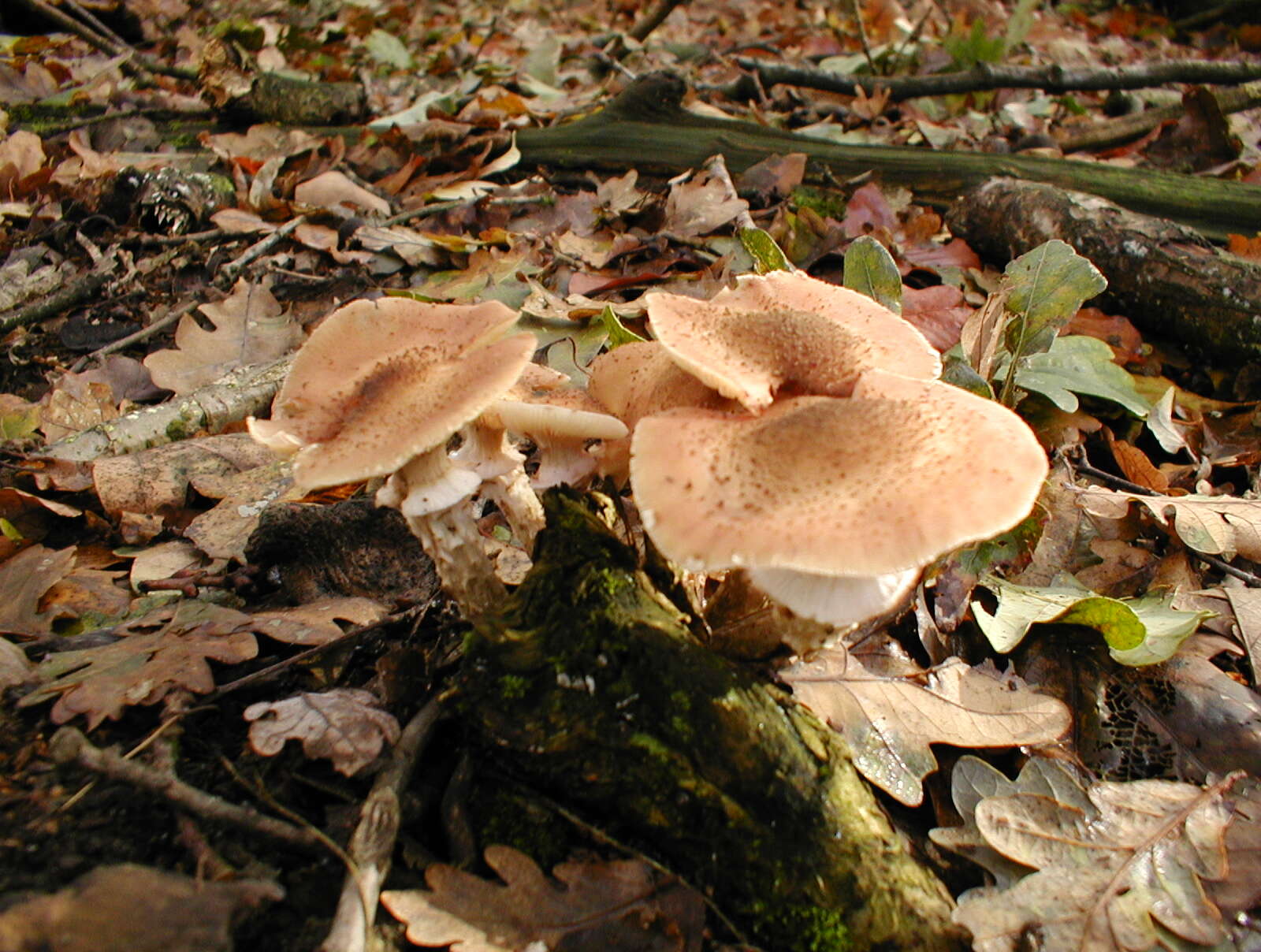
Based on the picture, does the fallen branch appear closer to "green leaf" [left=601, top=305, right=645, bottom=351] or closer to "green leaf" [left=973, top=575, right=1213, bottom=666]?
"green leaf" [left=601, top=305, right=645, bottom=351]

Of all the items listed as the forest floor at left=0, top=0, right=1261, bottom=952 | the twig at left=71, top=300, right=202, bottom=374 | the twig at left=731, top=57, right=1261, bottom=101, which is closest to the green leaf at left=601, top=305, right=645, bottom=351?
the forest floor at left=0, top=0, right=1261, bottom=952

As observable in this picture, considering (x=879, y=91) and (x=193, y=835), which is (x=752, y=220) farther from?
(x=193, y=835)

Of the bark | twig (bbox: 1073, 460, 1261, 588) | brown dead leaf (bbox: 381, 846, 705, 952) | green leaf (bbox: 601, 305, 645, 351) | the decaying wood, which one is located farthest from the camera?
Result: the bark

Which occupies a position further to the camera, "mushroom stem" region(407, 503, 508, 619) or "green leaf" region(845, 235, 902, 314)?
"green leaf" region(845, 235, 902, 314)

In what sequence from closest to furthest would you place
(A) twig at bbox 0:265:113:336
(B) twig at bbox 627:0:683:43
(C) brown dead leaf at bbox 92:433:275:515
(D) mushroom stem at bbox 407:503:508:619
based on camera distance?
1. (D) mushroom stem at bbox 407:503:508:619
2. (C) brown dead leaf at bbox 92:433:275:515
3. (A) twig at bbox 0:265:113:336
4. (B) twig at bbox 627:0:683:43

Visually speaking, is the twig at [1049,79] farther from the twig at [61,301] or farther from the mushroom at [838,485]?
the mushroom at [838,485]
